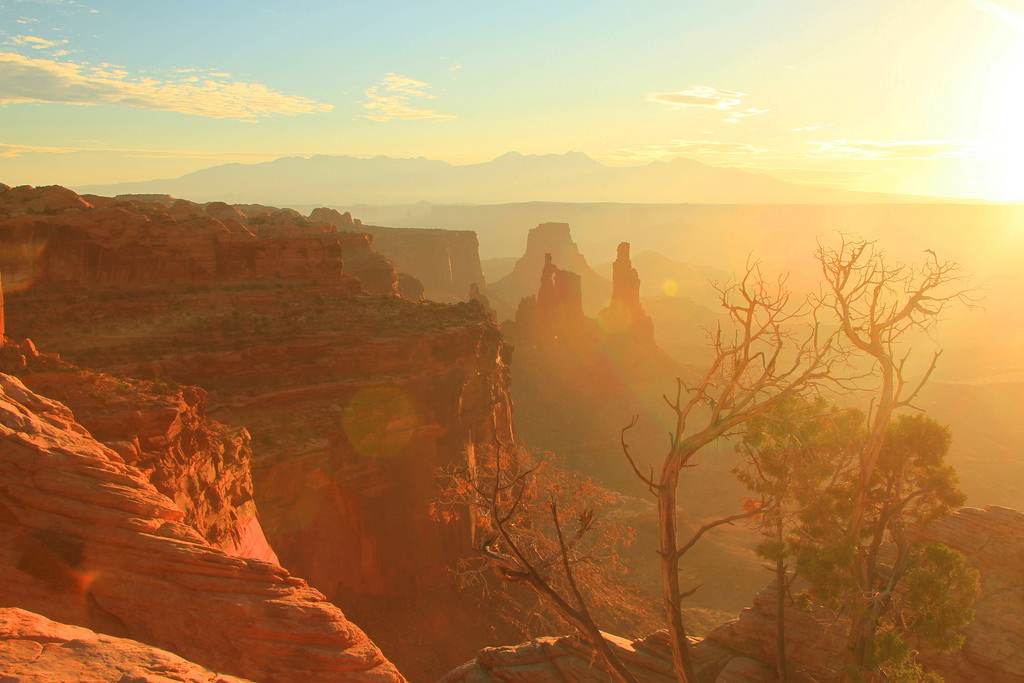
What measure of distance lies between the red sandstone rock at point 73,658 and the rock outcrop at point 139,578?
2.41 meters

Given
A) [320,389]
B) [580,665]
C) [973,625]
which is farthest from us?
[320,389]

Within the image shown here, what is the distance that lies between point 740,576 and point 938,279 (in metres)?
32.9

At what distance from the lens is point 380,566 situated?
27.8 meters

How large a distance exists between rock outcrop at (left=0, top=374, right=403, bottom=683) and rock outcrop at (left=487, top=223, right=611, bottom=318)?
105m

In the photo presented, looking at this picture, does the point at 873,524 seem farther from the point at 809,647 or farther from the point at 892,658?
the point at 809,647

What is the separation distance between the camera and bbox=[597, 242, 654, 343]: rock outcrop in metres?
76.0

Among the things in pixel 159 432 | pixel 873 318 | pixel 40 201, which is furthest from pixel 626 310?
pixel 159 432

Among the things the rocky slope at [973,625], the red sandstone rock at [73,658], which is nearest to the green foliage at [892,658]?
the rocky slope at [973,625]

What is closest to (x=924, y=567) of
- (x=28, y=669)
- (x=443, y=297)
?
(x=28, y=669)

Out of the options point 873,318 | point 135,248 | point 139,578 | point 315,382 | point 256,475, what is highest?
point 135,248

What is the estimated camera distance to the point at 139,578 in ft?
31.9

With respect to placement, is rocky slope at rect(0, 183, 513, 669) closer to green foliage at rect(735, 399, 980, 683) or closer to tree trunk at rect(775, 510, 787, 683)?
tree trunk at rect(775, 510, 787, 683)

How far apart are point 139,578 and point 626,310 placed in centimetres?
6971

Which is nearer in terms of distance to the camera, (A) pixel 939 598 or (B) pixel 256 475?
(A) pixel 939 598
